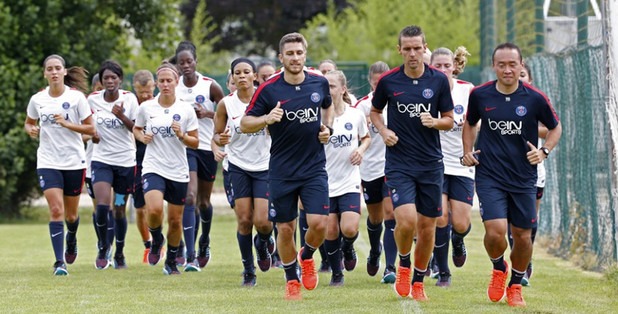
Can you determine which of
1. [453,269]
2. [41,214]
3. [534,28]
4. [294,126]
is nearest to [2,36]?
[41,214]

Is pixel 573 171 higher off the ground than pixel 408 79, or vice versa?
pixel 408 79

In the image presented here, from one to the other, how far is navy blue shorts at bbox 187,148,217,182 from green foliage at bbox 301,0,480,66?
22026mm

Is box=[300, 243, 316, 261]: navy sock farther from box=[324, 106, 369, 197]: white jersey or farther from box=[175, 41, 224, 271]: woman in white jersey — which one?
box=[175, 41, 224, 271]: woman in white jersey

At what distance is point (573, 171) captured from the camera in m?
14.6

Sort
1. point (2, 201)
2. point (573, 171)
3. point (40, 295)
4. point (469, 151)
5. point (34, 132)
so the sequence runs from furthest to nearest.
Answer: point (2, 201), point (573, 171), point (34, 132), point (40, 295), point (469, 151)

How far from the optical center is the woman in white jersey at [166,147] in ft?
Answer: 40.3

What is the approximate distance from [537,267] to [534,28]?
21.9 feet

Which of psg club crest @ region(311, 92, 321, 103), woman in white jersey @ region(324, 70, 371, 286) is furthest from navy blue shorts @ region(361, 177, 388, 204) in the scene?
psg club crest @ region(311, 92, 321, 103)

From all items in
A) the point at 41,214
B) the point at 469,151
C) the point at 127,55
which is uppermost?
the point at 127,55

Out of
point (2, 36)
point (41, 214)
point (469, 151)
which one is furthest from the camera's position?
point (41, 214)

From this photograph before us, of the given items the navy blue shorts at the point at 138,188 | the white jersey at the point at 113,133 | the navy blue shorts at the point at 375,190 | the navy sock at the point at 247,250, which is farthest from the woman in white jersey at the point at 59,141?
the navy blue shorts at the point at 375,190

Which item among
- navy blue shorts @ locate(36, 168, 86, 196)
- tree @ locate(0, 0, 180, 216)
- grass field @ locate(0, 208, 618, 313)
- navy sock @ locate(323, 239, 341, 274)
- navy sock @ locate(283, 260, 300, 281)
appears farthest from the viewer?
tree @ locate(0, 0, 180, 216)

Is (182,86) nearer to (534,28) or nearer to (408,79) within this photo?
(408,79)

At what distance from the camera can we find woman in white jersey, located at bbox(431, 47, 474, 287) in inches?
445
